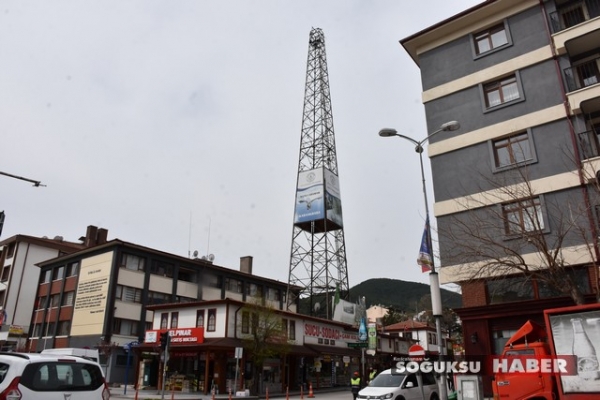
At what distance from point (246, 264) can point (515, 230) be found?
43.3m

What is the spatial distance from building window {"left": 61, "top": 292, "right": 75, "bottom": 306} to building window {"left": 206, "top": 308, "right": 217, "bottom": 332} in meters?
18.5

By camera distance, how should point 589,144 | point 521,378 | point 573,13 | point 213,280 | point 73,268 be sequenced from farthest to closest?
point 213,280, point 73,268, point 573,13, point 589,144, point 521,378

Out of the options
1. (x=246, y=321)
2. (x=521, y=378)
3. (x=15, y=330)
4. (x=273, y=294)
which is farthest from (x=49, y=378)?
(x=273, y=294)

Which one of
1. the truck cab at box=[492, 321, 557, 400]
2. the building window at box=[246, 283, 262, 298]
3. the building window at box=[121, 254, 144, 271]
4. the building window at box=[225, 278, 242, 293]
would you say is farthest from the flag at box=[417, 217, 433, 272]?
the building window at box=[246, 283, 262, 298]

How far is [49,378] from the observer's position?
8.00 m

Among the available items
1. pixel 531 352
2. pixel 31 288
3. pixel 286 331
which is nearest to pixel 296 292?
pixel 286 331

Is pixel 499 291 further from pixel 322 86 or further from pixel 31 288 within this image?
pixel 31 288

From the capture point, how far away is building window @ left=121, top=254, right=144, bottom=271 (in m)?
42.5

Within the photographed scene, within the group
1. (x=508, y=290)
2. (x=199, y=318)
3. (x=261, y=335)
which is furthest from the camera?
(x=199, y=318)

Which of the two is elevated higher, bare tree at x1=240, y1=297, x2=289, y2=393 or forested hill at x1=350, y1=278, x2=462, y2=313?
forested hill at x1=350, y1=278, x2=462, y2=313

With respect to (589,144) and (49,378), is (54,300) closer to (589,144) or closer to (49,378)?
(49,378)

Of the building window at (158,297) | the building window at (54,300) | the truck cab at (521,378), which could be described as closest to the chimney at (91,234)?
the building window at (54,300)

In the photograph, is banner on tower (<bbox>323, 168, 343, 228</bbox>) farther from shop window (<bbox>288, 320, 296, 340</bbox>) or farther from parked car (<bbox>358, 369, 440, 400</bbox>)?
→ parked car (<bbox>358, 369, 440, 400</bbox>)

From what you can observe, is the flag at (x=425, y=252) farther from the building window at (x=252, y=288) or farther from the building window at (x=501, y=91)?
the building window at (x=252, y=288)
